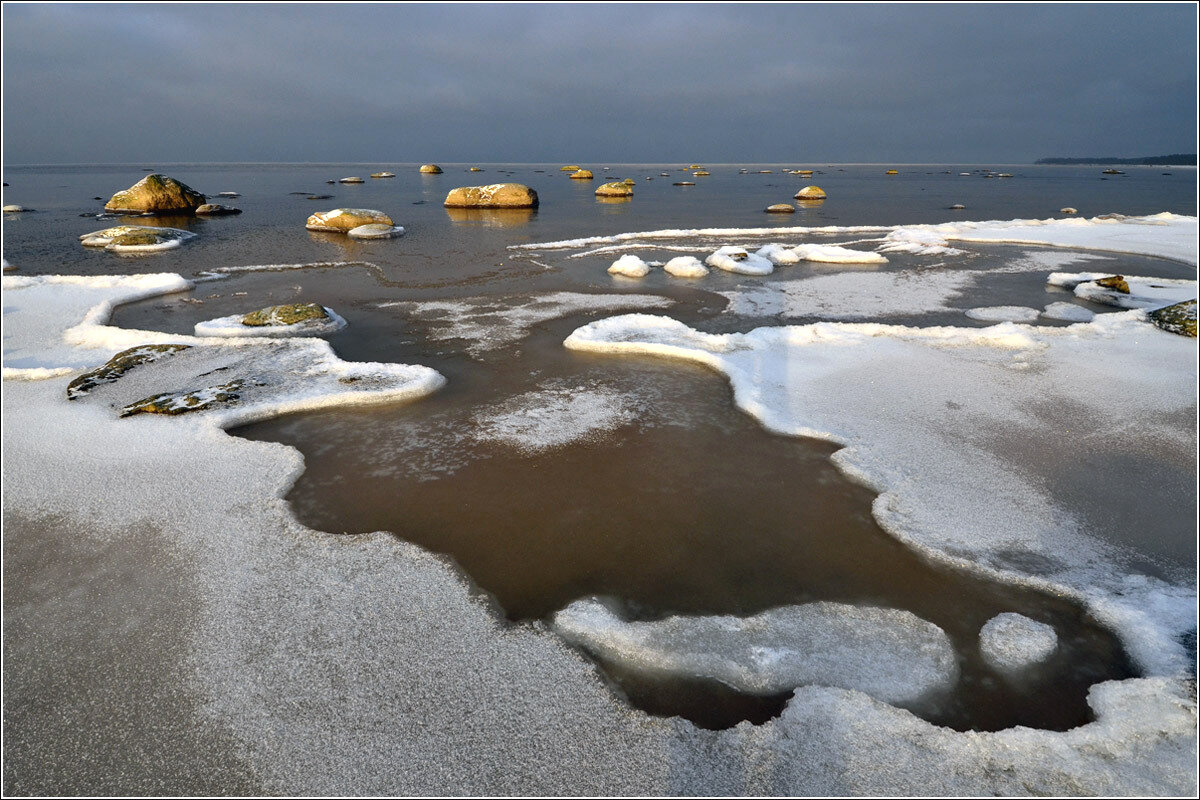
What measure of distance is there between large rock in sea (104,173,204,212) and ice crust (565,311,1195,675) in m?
32.8

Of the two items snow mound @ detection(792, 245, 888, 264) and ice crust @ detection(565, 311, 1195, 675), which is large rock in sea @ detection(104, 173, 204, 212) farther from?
ice crust @ detection(565, 311, 1195, 675)

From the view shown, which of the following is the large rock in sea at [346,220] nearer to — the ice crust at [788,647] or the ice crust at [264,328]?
the ice crust at [264,328]

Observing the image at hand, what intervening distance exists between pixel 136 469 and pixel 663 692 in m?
5.00

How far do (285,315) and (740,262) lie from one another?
10.9m

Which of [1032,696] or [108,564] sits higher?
[108,564]

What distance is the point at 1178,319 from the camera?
9.27 m

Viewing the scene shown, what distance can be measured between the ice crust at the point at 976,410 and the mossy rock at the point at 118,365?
18.7ft

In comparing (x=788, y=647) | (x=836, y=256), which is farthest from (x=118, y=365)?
(x=836, y=256)

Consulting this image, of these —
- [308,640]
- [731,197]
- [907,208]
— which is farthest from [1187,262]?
[731,197]

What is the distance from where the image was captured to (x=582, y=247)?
19.5 m

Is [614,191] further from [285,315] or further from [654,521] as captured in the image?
[654,521]

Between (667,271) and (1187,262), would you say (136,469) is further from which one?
(1187,262)

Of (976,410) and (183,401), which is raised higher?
(183,401)

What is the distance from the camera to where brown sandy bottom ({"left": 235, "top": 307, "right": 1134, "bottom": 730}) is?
3.22m
